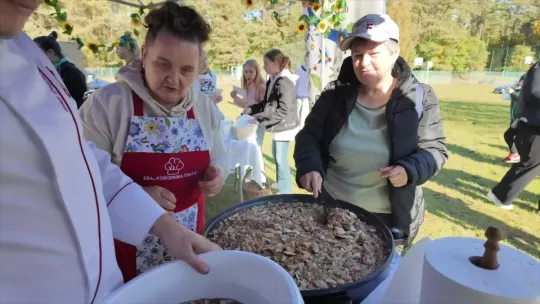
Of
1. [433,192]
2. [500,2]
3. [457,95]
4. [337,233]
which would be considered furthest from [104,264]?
[500,2]

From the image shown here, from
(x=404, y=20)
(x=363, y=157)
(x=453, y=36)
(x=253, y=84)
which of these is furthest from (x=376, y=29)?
(x=453, y=36)

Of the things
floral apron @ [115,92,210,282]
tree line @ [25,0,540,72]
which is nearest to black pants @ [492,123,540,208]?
floral apron @ [115,92,210,282]

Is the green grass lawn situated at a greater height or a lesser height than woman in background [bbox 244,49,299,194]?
lesser

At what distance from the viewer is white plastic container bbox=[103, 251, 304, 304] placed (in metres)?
0.58

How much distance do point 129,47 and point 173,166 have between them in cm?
170

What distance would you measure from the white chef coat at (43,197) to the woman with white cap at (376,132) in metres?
0.96

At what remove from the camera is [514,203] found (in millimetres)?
4543

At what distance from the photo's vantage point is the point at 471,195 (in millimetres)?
4895

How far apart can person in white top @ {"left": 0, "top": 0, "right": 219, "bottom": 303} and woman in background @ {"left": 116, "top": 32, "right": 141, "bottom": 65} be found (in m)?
1.41

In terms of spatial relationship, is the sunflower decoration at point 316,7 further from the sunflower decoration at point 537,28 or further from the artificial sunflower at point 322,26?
the sunflower decoration at point 537,28

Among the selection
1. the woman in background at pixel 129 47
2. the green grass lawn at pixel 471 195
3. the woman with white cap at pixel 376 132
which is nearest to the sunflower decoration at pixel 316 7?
the woman in background at pixel 129 47

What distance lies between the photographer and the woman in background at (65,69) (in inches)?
148

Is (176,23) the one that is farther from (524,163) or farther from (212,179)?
(524,163)

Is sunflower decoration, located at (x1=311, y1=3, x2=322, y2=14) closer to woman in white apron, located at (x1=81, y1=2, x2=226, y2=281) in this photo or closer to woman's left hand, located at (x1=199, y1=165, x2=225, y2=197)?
woman in white apron, located at (x1=81, y1=2, x2=226, y2=281)
